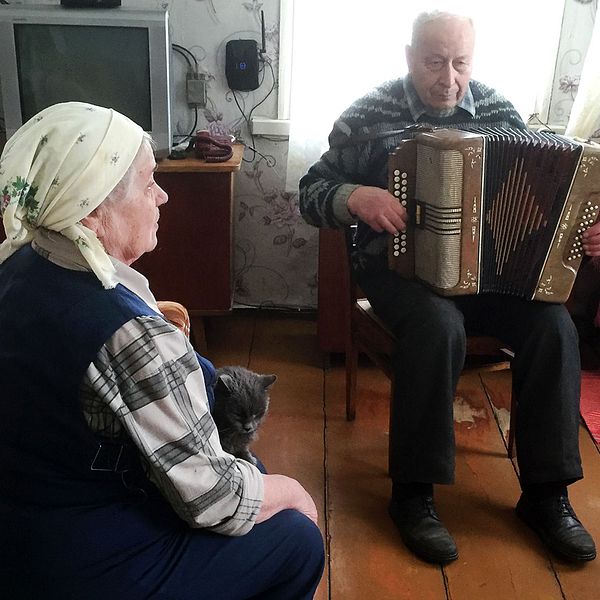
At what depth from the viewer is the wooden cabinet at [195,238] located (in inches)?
91.9

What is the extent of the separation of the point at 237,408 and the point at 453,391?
54 centimetres

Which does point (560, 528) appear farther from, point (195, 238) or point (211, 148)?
point (211, 148)

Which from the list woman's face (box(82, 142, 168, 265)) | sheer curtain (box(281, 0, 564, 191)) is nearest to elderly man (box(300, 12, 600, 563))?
sheer curtain (box(281, 0, 564, 191))

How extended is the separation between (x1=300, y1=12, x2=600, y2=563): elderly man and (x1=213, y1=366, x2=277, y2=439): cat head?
1.31 feet

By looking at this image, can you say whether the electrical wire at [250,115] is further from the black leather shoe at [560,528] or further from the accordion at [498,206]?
the black leather shoe at [560,528]

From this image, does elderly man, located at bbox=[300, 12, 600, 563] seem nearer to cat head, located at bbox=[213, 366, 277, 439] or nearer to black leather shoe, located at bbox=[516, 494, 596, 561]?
black leather shoe, located at bbox=[516, 494, 596, 561]

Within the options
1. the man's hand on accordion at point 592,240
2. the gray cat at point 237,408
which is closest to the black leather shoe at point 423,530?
the gray cat at point 237,408

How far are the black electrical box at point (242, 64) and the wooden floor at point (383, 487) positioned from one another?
921 mm

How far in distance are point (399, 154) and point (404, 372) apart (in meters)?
0.50

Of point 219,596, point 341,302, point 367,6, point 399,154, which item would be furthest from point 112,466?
point 367,6

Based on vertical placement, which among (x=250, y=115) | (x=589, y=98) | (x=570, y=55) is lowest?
(x=250, y=115)

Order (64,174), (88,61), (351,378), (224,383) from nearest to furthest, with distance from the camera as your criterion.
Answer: (64,174), (224,383), (351,378), (88,61)

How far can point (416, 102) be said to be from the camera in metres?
1.96

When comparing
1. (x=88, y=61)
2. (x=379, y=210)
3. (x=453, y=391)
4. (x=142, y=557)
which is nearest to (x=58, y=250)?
(x=142, y=557)
